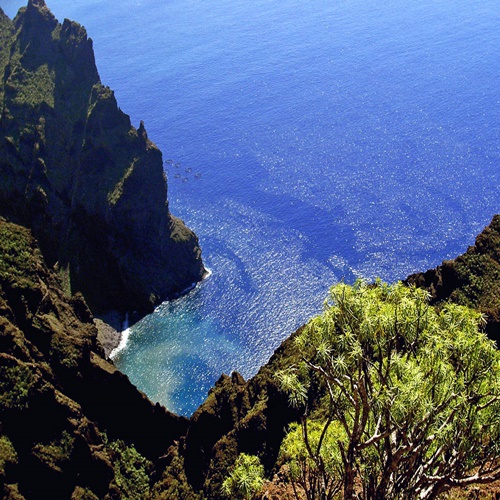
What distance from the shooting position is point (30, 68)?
143m

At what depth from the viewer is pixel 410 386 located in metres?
25.0

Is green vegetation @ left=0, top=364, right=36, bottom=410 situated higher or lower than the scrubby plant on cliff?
lower

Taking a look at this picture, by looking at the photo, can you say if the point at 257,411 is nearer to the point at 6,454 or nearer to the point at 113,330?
the point at 6,454

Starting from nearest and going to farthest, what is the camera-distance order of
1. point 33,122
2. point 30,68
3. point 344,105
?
point 33,122 < point 30,68 < point 344,105

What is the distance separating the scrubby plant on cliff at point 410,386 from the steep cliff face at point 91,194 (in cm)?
10142

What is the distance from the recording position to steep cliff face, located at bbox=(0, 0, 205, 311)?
414ft

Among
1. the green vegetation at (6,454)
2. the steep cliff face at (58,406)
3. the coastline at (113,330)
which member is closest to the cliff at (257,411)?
the steep cliff face at (58,406)

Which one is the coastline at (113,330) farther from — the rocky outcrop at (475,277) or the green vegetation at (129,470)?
the rocky outcrop at (475,277)

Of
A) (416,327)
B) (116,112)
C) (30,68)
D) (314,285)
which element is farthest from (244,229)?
(416,327)

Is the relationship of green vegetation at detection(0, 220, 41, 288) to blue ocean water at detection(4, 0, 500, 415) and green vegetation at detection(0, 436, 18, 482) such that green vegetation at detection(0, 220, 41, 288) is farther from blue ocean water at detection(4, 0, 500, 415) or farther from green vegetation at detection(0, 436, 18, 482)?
blue ocean water at detection(4, 0, 500, 415)

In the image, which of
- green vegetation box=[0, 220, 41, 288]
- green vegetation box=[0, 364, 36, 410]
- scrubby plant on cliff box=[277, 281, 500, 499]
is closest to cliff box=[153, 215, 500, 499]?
green vegetation box=[0, 364, 36, 410]

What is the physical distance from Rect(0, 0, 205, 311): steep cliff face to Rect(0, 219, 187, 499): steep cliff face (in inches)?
1828

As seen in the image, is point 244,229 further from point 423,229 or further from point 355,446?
point 355,446

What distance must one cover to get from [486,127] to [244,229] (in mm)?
78078
